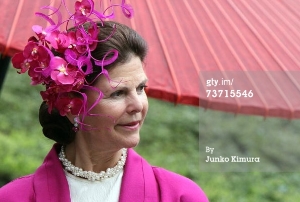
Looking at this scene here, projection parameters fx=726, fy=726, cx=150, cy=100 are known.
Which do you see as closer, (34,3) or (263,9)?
(34,3)

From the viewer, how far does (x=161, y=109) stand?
5.30m

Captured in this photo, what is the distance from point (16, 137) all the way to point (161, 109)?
1.21m

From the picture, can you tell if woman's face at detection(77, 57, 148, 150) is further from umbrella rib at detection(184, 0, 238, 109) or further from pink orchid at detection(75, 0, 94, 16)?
umbrella rib at detection(184, 0, 238, 109)

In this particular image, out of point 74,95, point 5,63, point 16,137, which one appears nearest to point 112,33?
point 74,95

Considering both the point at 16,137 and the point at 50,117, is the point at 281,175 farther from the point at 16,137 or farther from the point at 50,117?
the point at 50,117

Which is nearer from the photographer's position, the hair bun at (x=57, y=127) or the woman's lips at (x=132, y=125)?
the woman's lips at (x=132, y=125)

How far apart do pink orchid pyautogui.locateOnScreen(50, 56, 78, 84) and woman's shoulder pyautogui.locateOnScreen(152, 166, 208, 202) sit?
0.37m

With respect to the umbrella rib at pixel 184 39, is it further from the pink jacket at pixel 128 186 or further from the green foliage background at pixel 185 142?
the green foliage background at pixel 185 142

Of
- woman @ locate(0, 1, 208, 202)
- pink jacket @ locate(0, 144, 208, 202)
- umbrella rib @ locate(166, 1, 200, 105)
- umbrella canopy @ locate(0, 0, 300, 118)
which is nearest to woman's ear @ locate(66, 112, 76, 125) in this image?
woman @ locate(0, 1, 208, 202)

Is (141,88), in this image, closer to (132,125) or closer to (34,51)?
(132,125)

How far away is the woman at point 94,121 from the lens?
1.69 m

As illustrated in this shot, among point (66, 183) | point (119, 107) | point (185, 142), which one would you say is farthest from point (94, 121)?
point (185, 142)

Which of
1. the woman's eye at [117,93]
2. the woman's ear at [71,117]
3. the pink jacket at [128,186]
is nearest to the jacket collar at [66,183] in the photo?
the pink jacket at [128,186]

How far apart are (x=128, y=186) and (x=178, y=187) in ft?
0.42
